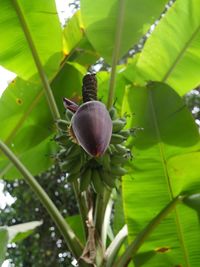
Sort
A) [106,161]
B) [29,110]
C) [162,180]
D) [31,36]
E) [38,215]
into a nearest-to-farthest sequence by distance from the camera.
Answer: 1. [106,161]
2. [162,180]
3. [31,36]
4. [29,110]
5. [38,215]

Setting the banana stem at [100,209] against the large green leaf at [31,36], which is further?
the large green leaf at [31,36]

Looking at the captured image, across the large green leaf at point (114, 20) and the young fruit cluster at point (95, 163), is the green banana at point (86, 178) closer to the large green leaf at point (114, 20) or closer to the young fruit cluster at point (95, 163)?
the young fruit cluster at point (95, 163)

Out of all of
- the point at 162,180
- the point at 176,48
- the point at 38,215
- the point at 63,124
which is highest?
the point at 38,215

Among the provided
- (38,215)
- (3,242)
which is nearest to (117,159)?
(3,242)

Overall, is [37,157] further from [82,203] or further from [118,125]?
[118,125]

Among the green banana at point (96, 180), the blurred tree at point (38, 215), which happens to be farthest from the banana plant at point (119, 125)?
the blurred tree at point (38, 215)

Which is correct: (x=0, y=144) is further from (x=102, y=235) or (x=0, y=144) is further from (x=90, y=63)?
(x=90, y=63)

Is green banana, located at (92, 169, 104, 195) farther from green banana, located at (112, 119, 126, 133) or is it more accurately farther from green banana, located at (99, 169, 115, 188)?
green banana, located at (112, 119, 126, 133)
